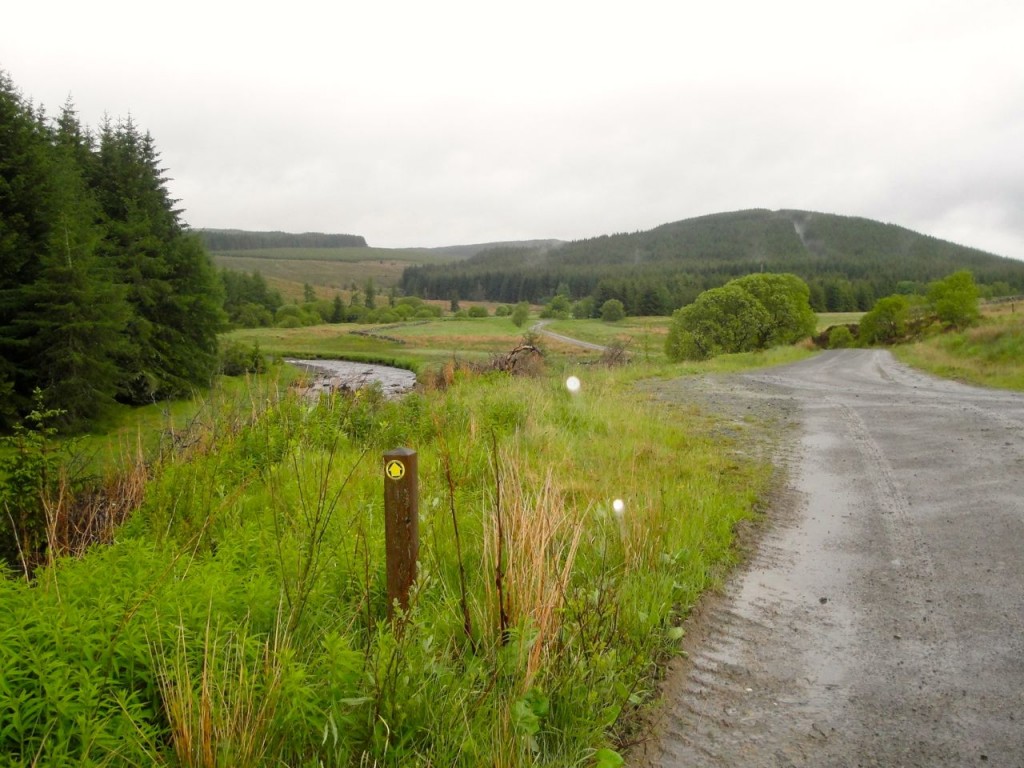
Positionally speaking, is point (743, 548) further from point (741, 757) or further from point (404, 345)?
point (404, 345)

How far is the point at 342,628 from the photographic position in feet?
11.3

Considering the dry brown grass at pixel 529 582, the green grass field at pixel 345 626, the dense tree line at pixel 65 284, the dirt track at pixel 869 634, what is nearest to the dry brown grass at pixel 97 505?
the green grass field at pixel 345 626

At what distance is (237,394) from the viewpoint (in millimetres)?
8836

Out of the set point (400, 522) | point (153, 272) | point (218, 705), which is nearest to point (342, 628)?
point (400, 522)

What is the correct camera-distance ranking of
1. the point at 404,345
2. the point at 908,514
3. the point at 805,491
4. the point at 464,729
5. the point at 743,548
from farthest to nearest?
the point at 404,345 → the point at 805,491 → the point at 908,514 → the point at 743,548 → the point at 464,729

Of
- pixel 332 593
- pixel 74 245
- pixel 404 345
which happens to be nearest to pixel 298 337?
pixel 404 345

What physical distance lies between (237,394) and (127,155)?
36167 millimetres

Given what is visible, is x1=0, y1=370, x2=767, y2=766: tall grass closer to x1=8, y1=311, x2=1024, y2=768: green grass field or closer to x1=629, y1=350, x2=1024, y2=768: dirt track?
x1=8, y1=311, x2=1024, y2=768: green grass field

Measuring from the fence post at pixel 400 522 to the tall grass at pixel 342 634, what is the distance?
0.14 metres

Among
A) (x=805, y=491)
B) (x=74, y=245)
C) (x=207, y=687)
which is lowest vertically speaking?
(x=805, y=491)

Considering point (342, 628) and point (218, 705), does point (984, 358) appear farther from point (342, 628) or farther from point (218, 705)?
point (218, 705)

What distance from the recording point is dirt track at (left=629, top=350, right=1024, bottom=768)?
3.08 metres

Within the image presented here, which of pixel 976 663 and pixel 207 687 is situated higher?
pixel 207 687

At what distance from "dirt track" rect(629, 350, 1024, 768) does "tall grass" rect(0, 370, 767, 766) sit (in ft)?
1.13
